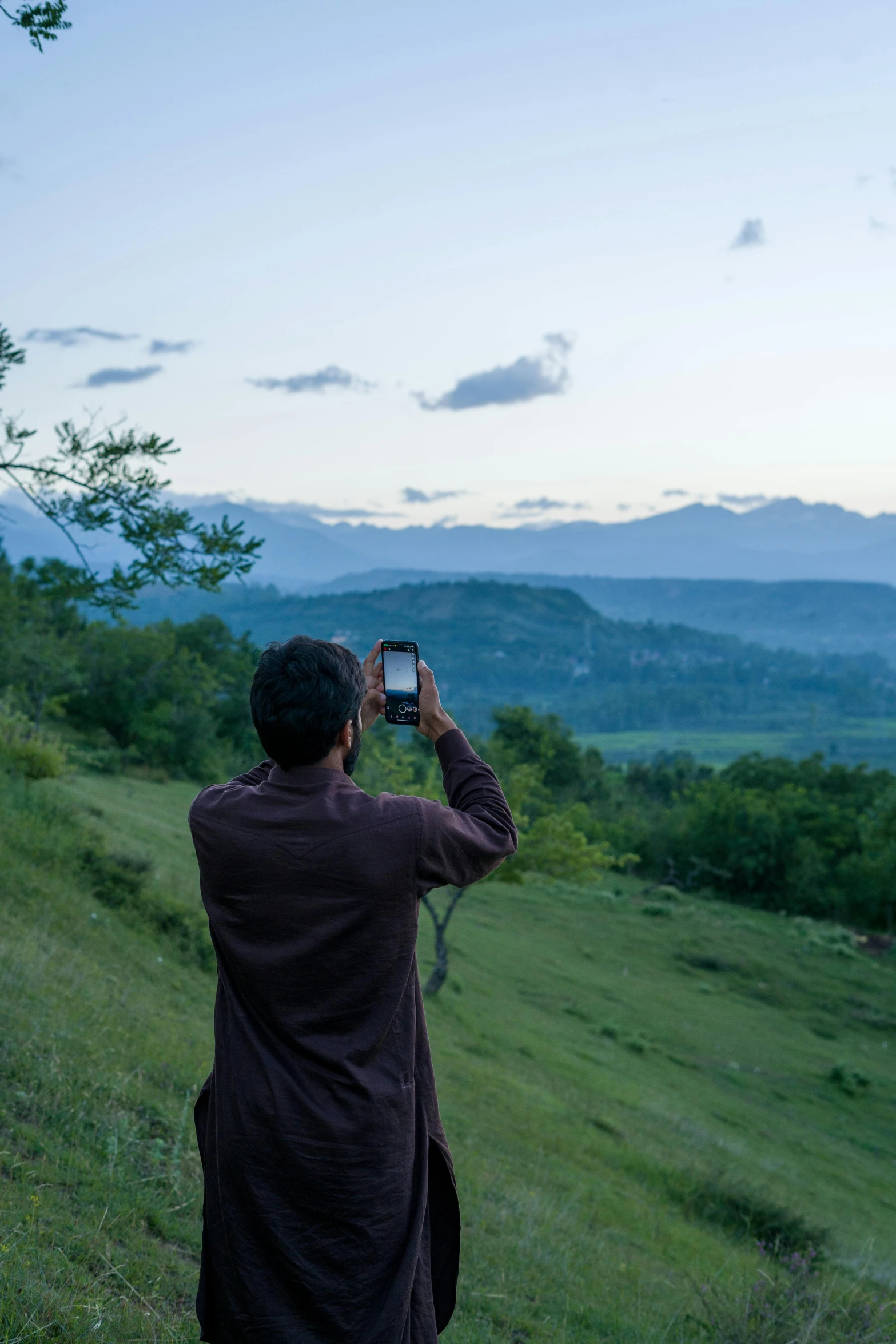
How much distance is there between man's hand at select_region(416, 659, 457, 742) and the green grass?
139 meters

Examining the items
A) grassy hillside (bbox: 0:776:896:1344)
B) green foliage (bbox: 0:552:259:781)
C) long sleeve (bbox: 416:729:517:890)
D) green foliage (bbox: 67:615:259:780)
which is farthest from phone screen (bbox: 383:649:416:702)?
green foliage (bbox: 67:615:259:780)

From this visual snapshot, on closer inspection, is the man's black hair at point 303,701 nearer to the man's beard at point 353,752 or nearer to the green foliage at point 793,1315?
the man's beard at point 353,752

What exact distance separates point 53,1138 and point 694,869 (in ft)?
180

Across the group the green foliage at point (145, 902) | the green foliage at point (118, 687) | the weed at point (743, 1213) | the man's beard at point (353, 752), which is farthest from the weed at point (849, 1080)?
the green foliage at point (118, 687)

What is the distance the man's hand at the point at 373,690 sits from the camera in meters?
2.90

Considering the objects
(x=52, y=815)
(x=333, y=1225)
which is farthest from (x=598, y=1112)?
(x=333, y=1225)

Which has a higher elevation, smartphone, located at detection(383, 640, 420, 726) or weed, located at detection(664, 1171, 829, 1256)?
smartphone, located at detection(383, 640, 420, 726)

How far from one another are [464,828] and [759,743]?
179473mm

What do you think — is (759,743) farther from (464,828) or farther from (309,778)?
(309,778)

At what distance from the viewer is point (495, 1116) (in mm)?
11047

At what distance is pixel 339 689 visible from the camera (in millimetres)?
2391

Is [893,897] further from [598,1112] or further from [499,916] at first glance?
[598,1112]

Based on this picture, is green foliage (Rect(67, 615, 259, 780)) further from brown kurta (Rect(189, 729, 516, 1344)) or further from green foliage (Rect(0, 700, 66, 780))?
brown kurta (Rect(189, 729, 516, 1344))

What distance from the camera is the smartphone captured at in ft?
9.39
